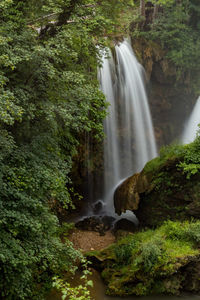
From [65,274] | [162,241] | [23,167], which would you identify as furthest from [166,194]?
[23,167]

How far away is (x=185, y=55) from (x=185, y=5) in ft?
12.4

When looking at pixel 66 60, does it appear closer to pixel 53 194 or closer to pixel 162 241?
pixel 53 194

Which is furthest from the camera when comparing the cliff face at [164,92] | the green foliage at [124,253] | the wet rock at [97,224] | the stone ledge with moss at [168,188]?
the cliff face at [164,92]

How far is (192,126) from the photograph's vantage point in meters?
18.7

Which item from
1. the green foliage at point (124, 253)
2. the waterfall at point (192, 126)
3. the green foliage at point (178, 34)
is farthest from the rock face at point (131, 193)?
the green foliage at point (178, 34)

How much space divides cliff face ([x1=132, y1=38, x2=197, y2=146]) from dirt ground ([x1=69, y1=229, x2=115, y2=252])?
8.48 meters

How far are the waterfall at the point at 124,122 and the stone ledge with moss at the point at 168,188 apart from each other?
267cm

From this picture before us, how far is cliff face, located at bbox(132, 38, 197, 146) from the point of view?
685 inches

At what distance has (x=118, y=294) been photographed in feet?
24.2

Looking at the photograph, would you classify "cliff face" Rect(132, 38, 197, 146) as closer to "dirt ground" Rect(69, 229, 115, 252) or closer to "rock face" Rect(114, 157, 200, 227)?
"rock face" Rect(114, 157, 200, 227)

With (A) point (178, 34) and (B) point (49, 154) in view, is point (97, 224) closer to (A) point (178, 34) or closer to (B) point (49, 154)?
(B) point (49, 154)

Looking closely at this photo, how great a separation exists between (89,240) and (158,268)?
373cm

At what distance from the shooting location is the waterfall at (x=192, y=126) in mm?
18370

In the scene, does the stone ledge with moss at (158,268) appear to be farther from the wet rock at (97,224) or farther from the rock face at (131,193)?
the wet rock at (97,224)
